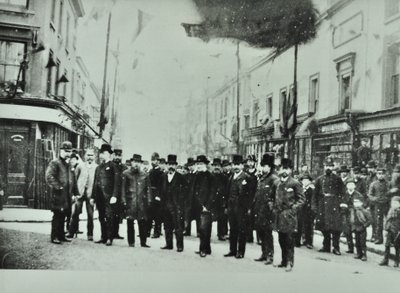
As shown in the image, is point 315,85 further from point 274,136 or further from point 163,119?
point 163,119

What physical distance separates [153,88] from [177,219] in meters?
1.37

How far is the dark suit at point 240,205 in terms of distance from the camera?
5.39m

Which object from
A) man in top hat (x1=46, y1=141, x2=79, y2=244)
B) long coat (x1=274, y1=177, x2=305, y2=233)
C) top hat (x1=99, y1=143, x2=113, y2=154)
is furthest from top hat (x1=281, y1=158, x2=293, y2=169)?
man in top hat (x1=46, y1=141, x2=79, y2=244)

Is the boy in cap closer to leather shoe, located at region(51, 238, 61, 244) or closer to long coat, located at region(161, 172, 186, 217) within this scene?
long coat, located at region(161, 172, 186, 217)

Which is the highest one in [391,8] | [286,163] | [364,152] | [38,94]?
[391,8]

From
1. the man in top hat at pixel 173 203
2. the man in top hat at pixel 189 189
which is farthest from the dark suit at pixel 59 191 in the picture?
the man in top hat at pixel 189 189

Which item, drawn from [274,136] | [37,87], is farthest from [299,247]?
[37,87]

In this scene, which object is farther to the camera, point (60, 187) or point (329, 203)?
point (329, 203)

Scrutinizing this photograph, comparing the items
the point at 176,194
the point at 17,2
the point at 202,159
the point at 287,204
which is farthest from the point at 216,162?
the point at 17,2

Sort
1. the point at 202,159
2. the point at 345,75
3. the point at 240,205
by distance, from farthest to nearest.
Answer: the point at 345,75 < the point at 202,159 < the point at 240,205

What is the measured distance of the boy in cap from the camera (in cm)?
540

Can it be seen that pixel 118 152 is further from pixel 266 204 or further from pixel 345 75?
pixel 345 75

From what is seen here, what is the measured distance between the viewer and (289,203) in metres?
5.10

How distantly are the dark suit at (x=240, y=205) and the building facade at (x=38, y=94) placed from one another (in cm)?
153
